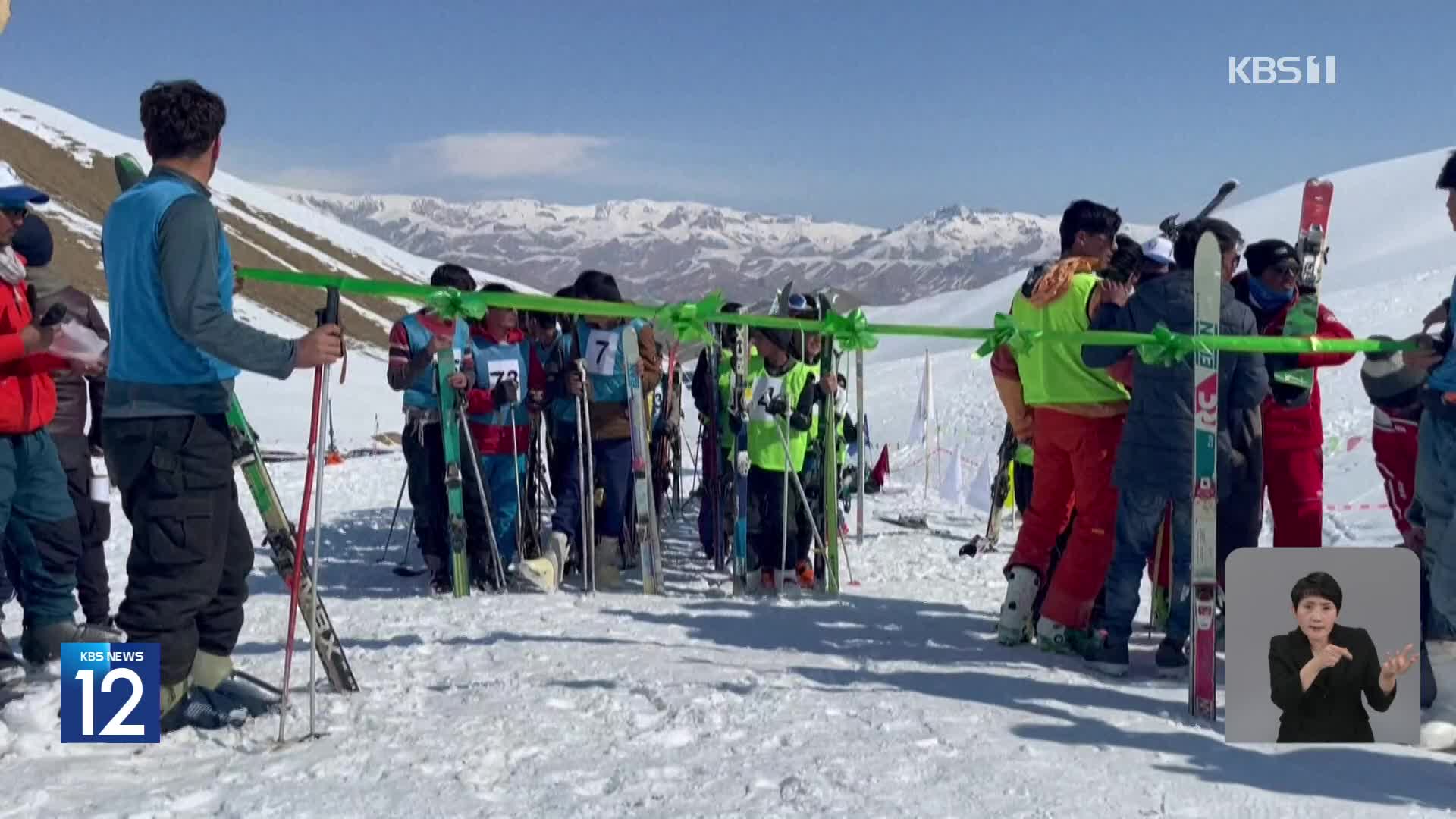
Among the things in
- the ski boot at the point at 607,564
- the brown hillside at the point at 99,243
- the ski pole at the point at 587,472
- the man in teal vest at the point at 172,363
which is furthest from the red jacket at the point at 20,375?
the brown hillside at the point at 99,243

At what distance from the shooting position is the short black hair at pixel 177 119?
364cm

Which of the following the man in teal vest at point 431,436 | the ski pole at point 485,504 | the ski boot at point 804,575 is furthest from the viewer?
the ski boot at point 804,575

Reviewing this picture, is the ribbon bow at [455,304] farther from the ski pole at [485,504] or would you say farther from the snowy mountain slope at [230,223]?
the snowy mountain slope at [230,223]

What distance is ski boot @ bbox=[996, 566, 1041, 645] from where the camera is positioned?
5.54 m

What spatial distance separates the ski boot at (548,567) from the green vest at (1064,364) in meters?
2.97

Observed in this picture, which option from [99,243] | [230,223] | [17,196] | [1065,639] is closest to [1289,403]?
[1065,639]

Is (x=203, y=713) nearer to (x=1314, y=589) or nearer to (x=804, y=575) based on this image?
(x=1314, y=589)

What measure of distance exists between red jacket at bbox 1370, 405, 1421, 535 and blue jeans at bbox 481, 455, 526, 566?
4.58 m

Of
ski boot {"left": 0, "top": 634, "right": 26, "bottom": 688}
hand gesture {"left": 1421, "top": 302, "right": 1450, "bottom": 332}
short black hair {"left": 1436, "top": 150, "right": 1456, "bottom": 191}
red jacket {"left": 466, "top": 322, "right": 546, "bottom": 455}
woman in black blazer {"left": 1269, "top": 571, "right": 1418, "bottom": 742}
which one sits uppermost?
short black hair {"left": 1436, "top": 150, "right": 1456, "bottom": 191}

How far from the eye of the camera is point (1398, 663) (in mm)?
3764

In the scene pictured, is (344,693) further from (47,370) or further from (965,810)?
(965,810)

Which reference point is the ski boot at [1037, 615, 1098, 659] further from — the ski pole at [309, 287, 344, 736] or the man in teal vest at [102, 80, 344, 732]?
the man in teal vest at [102, 80, 344, 732]

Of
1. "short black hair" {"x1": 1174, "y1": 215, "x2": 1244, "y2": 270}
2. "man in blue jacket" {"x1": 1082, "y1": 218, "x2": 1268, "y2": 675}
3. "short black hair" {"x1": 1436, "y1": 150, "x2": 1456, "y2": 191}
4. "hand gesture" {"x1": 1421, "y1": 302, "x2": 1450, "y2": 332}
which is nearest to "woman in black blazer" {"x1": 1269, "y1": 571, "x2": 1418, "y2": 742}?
"man in blue jacket" {"x1": 1082, "y1": 218, "x2": 1268, "y2": 675}

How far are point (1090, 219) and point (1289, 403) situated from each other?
1.19m
